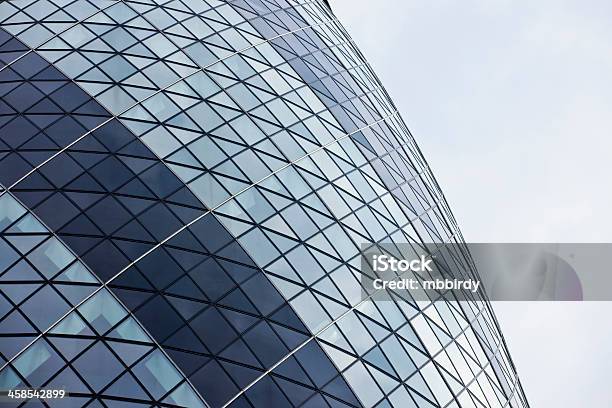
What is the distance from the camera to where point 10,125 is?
97.6 ft

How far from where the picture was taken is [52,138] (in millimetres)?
29219

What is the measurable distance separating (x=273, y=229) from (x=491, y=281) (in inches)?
808

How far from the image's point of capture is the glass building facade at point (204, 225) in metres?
24.4

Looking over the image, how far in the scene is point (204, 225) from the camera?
90.6ft

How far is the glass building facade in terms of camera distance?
80.2 feet

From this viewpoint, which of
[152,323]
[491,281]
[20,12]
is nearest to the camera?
[152,323]

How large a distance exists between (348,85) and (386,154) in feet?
16.4

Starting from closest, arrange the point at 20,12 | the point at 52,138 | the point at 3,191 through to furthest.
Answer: the point at 3,191 → the point at 52,138 → the point at 20,12

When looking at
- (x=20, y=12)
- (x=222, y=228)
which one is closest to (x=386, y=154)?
(x=222, y=228)

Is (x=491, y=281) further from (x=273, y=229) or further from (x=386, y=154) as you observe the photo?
(x=273, y=229)

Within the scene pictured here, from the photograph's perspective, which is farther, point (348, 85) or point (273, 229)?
point (348, 85)

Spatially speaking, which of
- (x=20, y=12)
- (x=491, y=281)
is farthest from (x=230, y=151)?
(x=491, y=281)

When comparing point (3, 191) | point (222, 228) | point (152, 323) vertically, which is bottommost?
point (3, 191)

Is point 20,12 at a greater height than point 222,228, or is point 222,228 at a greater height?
point 222,228
